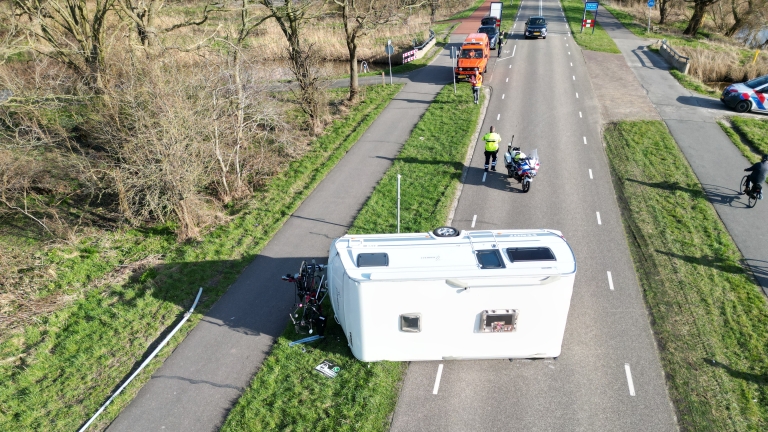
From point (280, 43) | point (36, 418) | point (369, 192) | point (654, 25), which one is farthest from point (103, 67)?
point (654, 25)

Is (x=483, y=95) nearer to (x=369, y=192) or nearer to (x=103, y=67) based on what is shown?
(x=369, y=192)

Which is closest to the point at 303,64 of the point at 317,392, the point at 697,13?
the point at 317,392

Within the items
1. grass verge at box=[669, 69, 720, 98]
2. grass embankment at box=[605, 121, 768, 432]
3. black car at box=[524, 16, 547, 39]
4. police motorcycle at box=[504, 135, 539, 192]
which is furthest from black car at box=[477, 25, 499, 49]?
police motorcycle at box=[504, 135, 539, 192]

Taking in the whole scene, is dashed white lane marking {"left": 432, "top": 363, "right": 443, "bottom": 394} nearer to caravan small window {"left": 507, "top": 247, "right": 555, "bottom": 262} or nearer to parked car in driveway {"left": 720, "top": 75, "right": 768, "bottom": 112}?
caravan small window {"left": 507, "top": 247, "right": 555, "bottom": 262}

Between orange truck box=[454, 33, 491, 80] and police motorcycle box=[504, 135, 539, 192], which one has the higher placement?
orange truck box=[454, 33, 491, 80]

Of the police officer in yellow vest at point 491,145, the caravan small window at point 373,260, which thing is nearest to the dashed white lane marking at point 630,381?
the caravan small window at point 373,260

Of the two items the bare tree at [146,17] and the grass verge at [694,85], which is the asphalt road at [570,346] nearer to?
the grass verge at [694,85]
